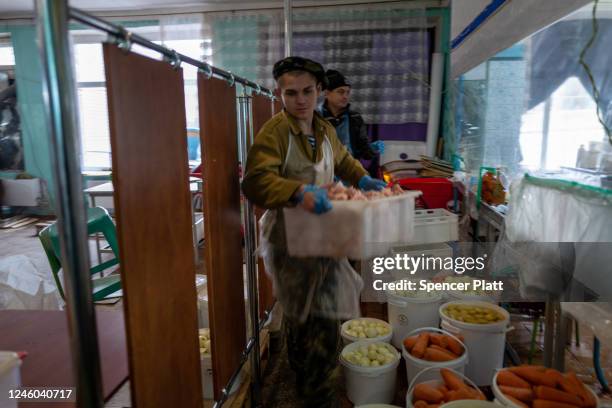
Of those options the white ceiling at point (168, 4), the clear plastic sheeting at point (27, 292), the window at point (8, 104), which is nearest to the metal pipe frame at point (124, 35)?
the clear plastic sheeting at point (27, 292)

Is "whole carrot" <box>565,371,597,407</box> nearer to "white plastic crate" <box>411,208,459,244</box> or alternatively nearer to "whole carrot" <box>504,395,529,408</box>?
"whole carrot" <box>504,395,529,408</box>

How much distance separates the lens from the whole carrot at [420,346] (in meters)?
1.85

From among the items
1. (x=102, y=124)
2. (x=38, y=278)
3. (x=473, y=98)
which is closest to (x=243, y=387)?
(x=38, y=278)

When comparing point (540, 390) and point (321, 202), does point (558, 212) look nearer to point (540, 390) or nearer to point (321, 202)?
point (540, 390)

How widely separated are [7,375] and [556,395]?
1478 millimetres

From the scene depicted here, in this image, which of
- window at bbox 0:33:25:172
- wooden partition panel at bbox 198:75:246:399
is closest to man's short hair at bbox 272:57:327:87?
wooden partition panel at bbox 198:75:246:399

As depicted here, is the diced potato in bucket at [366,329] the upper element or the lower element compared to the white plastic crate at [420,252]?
lower

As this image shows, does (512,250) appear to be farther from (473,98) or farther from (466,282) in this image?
(473,98)

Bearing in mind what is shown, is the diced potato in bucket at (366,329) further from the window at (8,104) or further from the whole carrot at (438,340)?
the window at (8,104)

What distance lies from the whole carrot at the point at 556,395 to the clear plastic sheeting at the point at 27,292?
104 inches

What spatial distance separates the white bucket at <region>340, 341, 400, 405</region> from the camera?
6.13 ft

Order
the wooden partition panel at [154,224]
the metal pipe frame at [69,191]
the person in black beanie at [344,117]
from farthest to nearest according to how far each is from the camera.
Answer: the person in black beanie at [344,117] → the wooden partition panel at [154,224] → the metal pipe frame at [69,191]

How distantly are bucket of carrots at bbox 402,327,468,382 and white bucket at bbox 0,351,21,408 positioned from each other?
4.74 feet

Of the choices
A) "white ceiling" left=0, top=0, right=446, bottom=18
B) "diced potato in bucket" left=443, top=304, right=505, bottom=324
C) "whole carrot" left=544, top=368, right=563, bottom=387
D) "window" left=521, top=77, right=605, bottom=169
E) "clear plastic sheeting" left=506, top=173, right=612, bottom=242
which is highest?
"white ceiling" left=0, top=0, right=446, bottom=18
